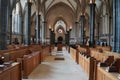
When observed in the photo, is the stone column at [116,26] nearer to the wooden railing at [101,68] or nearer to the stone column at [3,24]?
the wooden railing at [101,68]

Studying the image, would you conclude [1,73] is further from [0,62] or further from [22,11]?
[22,11]

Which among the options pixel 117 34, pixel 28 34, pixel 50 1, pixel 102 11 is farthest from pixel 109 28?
pixel 117 34

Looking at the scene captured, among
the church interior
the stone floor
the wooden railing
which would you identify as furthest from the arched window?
the wooden railing

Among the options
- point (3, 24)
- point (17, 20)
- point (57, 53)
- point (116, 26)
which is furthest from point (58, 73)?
point (17, 20)

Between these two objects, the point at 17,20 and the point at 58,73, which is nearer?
the point at 58,73

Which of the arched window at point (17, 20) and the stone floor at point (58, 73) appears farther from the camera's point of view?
the arched window at point (17, 20)

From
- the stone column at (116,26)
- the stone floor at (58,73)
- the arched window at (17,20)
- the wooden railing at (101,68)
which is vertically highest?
the arched window at (17,20)

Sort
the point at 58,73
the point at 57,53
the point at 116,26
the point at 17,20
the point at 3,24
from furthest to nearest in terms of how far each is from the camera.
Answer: the point at 17,20 → the point at 57,53 → the point at 116,26 → the point at 3,24 → the point at 58,73

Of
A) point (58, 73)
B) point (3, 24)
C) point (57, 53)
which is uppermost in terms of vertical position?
point (3, 24)

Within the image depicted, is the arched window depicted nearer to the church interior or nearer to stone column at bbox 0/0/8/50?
the church interior

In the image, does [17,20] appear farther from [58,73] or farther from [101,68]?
[101,68]

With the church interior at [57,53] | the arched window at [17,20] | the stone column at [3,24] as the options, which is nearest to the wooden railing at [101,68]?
the church interior at [57,53]

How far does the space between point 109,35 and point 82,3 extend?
7976 mm

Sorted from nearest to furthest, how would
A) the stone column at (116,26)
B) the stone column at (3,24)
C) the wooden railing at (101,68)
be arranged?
the wooden railing at (101,68), the stone column at (3,24), the stone column at (116,26)
